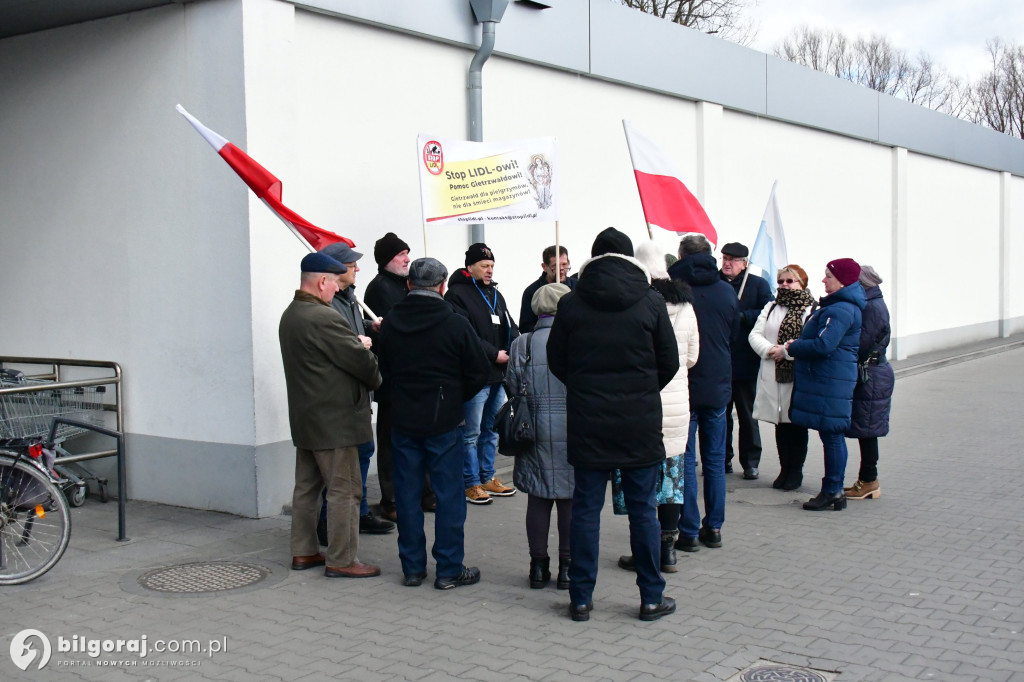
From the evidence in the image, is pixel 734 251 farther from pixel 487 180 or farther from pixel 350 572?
pixel 350 572

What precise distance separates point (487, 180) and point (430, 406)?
279cm

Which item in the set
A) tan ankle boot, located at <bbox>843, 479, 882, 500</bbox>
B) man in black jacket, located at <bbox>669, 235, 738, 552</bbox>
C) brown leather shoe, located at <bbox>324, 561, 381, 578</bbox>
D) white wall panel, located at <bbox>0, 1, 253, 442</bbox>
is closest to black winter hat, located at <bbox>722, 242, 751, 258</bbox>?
man in black jacket, located at <bbox>669, 235, 738, 552</bbox>

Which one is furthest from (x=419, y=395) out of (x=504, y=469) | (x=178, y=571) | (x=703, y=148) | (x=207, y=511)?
(x=703, y=148)

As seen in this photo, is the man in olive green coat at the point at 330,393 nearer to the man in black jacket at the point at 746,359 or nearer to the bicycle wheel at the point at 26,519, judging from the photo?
the bicycle wheel at the point at 26,519

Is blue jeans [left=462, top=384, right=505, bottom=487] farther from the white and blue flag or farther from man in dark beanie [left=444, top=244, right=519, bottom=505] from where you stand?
the white and blue flag

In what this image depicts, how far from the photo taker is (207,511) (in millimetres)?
7699

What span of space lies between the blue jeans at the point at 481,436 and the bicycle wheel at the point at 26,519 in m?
2.93

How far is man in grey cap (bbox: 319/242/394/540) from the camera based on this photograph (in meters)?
6.57

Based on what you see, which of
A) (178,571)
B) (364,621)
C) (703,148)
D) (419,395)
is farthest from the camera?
(703,148)

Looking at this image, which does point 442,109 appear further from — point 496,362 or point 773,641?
point 773,641

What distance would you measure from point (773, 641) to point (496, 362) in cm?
306

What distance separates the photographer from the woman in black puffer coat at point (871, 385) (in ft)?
25.6

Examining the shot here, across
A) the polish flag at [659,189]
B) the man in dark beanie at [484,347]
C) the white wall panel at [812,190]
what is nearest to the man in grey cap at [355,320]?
the man in dark beanie at [484,347]

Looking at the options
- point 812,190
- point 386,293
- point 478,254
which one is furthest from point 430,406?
point 812,190
